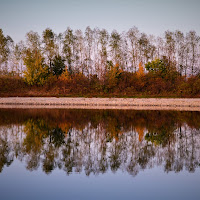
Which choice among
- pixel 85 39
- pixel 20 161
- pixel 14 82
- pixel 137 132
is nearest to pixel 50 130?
pixel 137 132

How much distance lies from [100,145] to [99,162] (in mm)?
1900

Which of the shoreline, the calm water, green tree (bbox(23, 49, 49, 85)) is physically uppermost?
green tree (bbox(23, 49, 49, 85))

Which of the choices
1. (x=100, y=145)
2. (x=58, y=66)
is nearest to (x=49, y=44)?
(x=58, y=66)

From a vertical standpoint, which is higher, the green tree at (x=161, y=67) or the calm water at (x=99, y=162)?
the green tree at (x=161, y=67)

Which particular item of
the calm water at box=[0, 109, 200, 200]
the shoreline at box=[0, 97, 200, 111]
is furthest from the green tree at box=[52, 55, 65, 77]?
the calm water at box=[0, 109, 200, 200]

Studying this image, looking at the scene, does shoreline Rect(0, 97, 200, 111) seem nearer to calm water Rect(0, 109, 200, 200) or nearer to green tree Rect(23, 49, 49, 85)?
green tree Rect(23, 49, 49, 85)

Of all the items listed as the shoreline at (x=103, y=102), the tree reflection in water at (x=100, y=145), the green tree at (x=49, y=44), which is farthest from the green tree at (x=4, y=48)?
the tree reflection in water at (x=100, y=145)

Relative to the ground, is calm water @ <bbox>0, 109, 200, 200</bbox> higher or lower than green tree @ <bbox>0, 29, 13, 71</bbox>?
lower

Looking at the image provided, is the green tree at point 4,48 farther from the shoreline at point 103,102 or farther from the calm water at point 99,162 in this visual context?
the calm water at point 99,162

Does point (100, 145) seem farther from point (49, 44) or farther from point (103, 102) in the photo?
point (49, 44)

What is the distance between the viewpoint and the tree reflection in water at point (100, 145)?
7.26 metres

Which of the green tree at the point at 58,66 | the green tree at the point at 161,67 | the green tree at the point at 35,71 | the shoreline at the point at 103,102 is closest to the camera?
the shoreline at the point at 103,102

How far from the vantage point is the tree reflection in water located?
7262 millimetres

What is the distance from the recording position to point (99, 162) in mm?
7480
